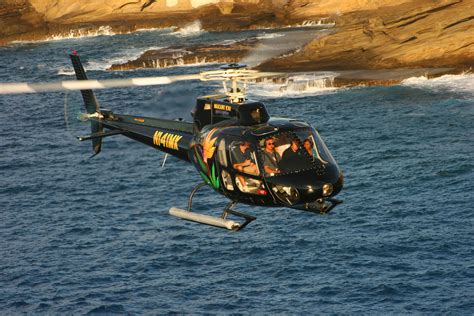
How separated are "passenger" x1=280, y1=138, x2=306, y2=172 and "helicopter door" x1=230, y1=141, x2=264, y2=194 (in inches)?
40.9

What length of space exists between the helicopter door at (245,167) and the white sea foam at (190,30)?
117 meters

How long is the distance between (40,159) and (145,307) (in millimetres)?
33210

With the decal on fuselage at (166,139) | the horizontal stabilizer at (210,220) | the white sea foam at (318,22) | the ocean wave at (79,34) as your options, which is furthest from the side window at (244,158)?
the ocean wave at (79,34)

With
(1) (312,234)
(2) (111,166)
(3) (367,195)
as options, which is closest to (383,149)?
(3) (367,195)

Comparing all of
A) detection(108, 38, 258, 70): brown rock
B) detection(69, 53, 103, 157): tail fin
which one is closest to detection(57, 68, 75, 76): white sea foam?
detection(108, 38, 258, 70): brown rock

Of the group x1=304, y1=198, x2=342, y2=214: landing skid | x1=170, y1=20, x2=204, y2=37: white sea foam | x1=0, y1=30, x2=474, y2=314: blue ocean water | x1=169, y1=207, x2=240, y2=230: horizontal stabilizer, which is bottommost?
x1=0, y1=30, x2=474, y2=314: blue ocean water

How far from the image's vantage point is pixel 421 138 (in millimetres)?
75500

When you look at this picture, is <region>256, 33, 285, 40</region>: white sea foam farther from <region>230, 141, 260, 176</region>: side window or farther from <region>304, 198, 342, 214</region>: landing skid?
<region>304, 198, 342, 214</region>: landing skid

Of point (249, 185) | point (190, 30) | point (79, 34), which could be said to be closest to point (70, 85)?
point (249, 185)

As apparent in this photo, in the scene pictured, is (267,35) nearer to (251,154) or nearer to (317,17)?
(317,17)

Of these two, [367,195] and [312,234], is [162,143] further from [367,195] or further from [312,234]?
[367,195]

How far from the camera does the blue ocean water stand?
5069 cm

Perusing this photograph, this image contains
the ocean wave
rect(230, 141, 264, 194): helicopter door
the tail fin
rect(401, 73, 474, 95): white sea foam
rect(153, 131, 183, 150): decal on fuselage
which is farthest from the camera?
the ocean wave

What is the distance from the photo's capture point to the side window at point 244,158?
1271 inches
